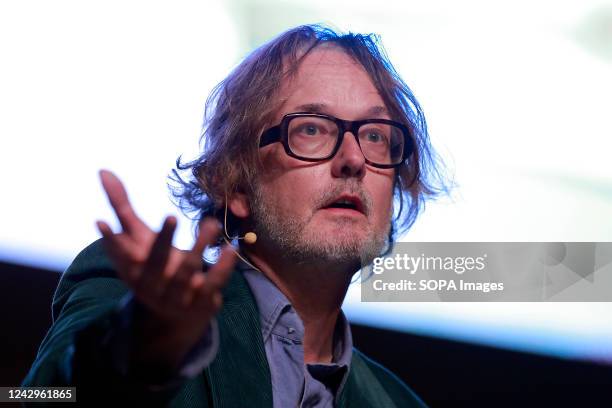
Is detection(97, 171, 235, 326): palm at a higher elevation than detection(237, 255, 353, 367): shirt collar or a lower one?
higher

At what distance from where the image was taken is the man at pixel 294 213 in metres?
1.41

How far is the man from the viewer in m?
1.41

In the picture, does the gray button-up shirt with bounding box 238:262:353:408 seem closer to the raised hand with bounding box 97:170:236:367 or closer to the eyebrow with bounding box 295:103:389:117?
the eyebrow with bounding box 295:103:389:117

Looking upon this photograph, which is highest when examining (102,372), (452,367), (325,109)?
(325,109)

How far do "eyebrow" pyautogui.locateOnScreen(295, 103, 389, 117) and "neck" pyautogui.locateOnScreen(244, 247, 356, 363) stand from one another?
→ 0.36 metres

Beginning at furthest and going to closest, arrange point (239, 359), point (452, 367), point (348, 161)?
point (452, 367) → point (348, 161) → point (239, 359)

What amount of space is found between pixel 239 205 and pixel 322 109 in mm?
326

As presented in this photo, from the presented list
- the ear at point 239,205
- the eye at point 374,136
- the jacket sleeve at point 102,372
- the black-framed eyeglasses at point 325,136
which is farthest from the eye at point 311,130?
the jacket sleeve at point 102,372

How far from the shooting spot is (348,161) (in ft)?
5.43

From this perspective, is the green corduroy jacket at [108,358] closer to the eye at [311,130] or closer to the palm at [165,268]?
the palm at [165,268]

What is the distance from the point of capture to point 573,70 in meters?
2.29

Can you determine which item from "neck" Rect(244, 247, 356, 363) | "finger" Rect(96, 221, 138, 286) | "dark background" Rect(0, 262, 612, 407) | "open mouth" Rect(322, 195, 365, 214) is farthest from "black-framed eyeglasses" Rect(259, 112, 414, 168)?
"finger" Rect(96, 221, 138, 286)

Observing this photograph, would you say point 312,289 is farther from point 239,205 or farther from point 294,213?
point 239,205

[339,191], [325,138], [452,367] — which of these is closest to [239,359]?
[339,191]
